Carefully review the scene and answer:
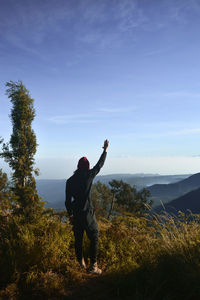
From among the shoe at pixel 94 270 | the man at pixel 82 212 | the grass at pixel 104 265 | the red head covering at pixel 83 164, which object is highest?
the red head covering at pixel 83 164

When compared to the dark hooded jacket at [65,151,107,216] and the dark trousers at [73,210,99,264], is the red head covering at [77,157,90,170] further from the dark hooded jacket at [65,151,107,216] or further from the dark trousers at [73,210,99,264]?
the dark trousers at [73,210,99,264]

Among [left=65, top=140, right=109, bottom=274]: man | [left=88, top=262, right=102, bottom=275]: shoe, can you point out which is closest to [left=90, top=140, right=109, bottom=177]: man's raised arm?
[left=65, top=140, right=109, bottom=274]: man

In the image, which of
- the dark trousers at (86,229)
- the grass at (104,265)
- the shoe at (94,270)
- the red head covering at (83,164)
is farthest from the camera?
the red head covering at (83,164)

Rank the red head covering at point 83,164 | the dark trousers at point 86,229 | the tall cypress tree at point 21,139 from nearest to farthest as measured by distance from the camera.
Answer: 1. the dark trousers at point 86,229
2. the red head covering at point 83,164
3. the tall cypress tree at point 21,139

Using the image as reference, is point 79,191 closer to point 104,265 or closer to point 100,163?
point 100,163

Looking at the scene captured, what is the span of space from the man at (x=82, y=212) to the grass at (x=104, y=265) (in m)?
0.31

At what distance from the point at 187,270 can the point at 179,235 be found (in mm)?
966

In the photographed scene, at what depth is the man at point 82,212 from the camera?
3954mm

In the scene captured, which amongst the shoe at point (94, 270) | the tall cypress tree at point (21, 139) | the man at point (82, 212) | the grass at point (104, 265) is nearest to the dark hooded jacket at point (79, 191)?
the man at point (82, 212)

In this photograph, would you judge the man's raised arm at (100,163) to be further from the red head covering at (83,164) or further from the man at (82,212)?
the red head covering at (83,164)

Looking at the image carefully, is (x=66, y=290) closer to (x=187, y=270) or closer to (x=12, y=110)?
(x=187, y=270)

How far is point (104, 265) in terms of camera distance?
4.22m

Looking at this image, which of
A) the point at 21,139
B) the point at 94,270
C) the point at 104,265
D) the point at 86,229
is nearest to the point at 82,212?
the point at 86,229

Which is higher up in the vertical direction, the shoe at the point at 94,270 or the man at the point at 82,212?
the man at the point at 82,212
